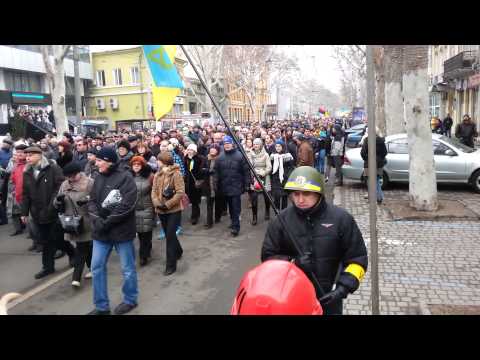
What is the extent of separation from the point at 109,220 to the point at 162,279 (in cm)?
171

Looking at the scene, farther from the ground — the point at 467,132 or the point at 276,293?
the point at 467,132

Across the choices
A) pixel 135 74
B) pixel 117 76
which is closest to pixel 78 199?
pixel 135 74

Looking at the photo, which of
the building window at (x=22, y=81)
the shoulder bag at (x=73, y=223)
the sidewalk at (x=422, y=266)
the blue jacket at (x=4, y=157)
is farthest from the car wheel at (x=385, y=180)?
the building window at (x=22, y=81)

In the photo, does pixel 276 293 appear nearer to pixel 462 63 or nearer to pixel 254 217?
pixel 254 217

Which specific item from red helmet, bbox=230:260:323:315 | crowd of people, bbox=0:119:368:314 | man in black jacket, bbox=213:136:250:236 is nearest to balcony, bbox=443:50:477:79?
crowd of people, bbox=0:119:368:314

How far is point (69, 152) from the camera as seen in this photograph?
27.9 ft

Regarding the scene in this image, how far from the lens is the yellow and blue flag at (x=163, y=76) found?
441cm

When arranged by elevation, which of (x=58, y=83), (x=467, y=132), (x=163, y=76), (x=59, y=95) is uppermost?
(x=58, y=83)

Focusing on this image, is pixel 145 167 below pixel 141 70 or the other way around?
below

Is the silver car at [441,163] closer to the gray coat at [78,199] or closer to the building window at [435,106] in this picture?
the gray coat at [78,199]

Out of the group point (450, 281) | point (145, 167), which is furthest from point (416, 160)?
point (145, 167)

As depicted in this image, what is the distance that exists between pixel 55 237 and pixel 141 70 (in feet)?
134

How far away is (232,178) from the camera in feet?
27.1
